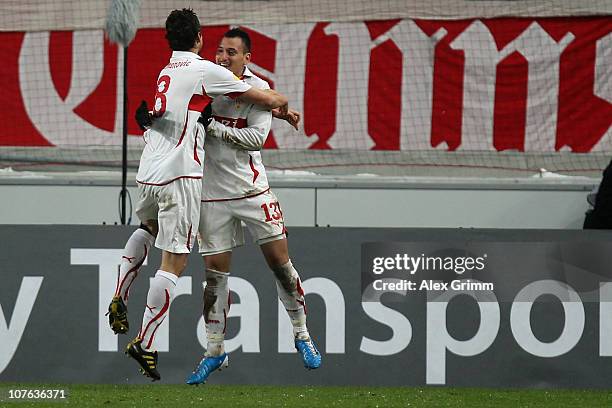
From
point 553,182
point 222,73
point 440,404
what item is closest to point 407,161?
point 553,182

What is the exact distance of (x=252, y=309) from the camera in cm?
854

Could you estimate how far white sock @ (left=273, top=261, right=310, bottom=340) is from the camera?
23.4ft

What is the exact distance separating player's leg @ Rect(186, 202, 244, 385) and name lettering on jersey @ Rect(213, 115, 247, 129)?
1.52ft

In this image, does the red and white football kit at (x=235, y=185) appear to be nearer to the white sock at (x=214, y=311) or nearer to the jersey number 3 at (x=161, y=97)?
the white sock at (x=214, y=311)

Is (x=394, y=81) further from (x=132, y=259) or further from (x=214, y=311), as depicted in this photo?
(x=132, y=259)

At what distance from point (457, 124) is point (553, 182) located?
1081 millimetres

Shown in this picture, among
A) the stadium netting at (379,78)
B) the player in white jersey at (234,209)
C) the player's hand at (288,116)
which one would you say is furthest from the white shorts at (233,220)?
the stadium netting at (379,78)

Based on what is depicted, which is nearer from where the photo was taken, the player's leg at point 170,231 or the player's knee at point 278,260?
the player's leg at point 170,231

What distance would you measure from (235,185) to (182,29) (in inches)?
38.1

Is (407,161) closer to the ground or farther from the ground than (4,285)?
farther from the ground

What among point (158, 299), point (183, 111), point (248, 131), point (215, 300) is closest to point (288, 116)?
point (248, 131)

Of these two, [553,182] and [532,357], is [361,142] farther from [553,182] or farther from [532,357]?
[532,357]

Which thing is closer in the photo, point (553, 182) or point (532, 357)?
point (532, 357)

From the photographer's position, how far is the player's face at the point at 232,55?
7008 mm
